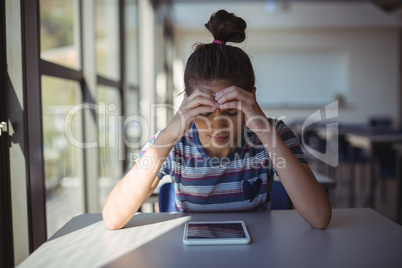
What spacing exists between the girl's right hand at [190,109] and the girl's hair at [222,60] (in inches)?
4.0

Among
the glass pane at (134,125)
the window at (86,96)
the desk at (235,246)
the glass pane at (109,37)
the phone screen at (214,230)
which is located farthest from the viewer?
the glass pane at (134,125)

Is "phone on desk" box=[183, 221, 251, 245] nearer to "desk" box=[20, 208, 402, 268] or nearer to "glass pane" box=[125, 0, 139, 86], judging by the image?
"desk" box=[20, 208, 402, 268]

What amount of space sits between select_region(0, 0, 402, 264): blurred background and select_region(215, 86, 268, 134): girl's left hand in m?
0.27

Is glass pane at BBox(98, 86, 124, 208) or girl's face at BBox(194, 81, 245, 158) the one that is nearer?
girl's face at BBox(194, 81, 245, 158)

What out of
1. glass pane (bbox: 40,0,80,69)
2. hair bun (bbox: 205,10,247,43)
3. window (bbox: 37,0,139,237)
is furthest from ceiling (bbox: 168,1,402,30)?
hair bun (bbox: 205,10,247,43)

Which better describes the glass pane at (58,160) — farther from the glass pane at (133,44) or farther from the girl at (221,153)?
the girl at (221,153)

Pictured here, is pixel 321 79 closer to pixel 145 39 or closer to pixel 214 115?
pixel 145 39

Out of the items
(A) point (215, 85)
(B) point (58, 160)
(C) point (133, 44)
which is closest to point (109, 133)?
(C) point (133, 44)

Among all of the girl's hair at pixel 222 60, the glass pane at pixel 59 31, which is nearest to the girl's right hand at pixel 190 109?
the girl's hair at pixel 222 60

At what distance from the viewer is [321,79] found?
752cm

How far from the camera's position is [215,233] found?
2.92ft

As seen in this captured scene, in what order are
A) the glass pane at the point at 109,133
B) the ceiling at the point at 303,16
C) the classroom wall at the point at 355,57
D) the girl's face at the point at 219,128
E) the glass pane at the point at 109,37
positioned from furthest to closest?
the classroom wall at the point at 355,57, the ceiling at the point at 303,16, the glass pane at the point at 109,37, the glass pane at the point at 109,133, the girl's face at the point at 219,128

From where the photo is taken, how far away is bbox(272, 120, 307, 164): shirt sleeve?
1135mm

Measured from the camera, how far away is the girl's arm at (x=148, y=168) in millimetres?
996
